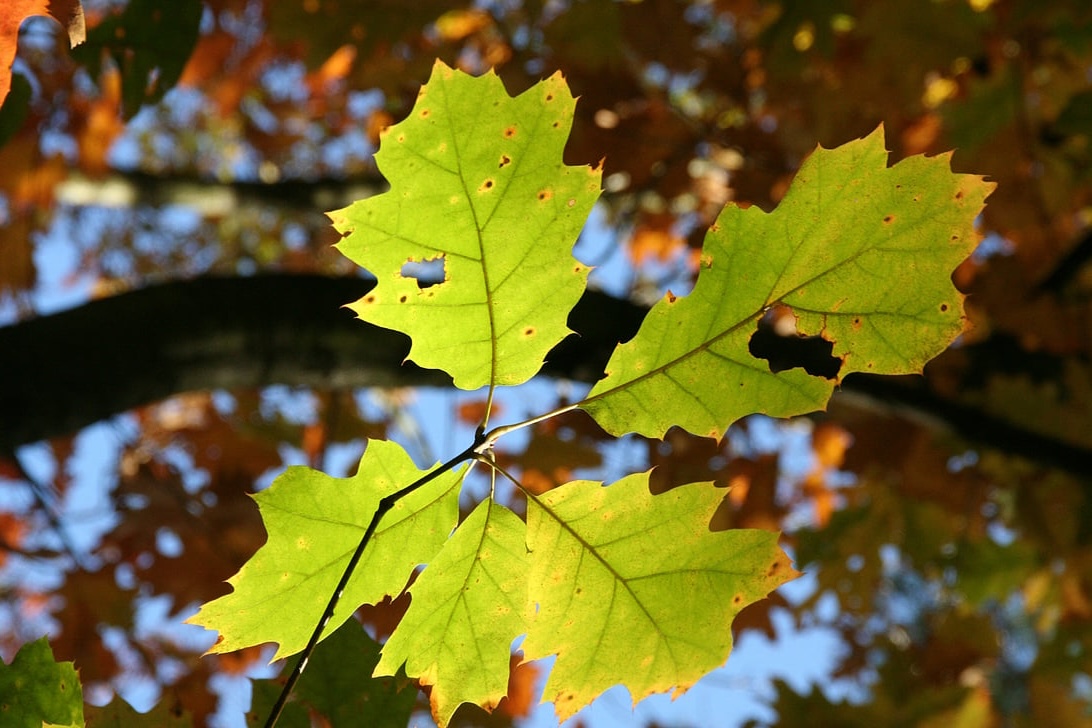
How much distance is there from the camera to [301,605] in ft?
2.23

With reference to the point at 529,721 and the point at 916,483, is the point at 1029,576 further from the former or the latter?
the point at 529,721

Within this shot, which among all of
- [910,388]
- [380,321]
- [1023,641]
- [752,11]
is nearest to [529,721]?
[910,388]

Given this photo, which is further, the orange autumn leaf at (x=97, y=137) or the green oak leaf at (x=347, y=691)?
the orange autumn leaf at (x=97, y=137)

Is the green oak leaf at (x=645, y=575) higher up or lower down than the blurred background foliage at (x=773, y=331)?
higher up

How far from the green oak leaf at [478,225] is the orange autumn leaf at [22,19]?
0.78ft

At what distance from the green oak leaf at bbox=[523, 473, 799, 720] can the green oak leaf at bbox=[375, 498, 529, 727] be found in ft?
0.06

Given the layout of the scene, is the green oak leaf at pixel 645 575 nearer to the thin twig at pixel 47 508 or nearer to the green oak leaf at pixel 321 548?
the green oak leaf at pixel 321 548

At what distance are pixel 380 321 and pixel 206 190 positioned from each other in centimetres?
264

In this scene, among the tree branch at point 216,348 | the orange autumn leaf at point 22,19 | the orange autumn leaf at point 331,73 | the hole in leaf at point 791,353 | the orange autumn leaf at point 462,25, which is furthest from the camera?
the orange autumn leaf at point 331,73

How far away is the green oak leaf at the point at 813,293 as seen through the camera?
2.04 feet

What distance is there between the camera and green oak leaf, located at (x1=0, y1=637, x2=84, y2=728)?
2.21ft

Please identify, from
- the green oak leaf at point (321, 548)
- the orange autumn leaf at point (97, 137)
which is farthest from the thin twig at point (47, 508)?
the orange autumn leaf at point (97, 137)

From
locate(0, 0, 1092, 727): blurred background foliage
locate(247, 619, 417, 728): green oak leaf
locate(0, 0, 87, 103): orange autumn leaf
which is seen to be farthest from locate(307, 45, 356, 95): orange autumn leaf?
locate(247, 619, 417, 728): green oak leaf

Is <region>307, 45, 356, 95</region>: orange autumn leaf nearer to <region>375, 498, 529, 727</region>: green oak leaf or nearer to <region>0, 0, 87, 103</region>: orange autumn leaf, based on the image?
<region>0, 0, 87, 103</region>: orange autumn leaf
